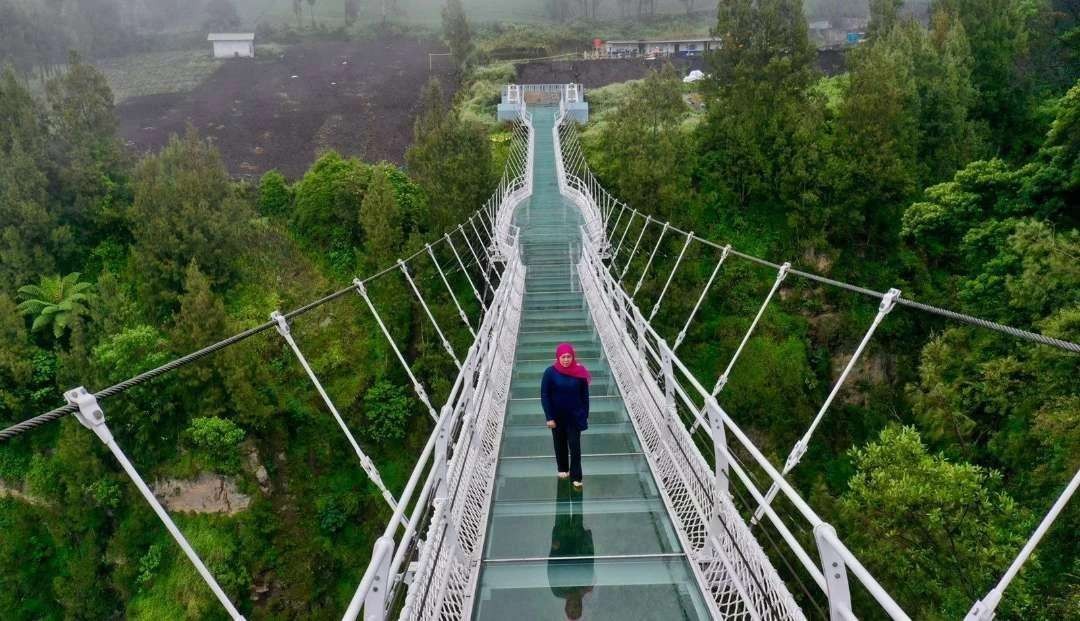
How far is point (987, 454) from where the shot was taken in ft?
27.7

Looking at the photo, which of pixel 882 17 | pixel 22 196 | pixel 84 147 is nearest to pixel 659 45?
pixel 882 17

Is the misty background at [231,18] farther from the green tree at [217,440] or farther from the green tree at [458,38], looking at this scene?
the green tree at [217,440]

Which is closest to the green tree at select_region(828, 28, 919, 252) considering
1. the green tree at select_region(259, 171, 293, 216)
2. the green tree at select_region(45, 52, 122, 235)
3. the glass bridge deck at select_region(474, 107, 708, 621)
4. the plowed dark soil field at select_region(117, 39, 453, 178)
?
the glass bridge deck at select_region(474, 107, 708, 621)

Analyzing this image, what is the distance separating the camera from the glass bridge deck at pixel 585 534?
2.50 metres

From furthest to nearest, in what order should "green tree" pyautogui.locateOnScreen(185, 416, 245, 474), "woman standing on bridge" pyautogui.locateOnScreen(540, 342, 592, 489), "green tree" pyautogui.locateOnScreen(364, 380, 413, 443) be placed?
"green tree" pyautogui.locateOnScreen(364, 380, 413, 443) < "green tree" pyautogui.locateOnScreen(185, 416, 245, 474) < "woman standing on bridge" pyautogui.locateOnScreen(540, 342, 592, 489)

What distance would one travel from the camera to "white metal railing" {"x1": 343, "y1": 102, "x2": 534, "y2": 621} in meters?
1.77

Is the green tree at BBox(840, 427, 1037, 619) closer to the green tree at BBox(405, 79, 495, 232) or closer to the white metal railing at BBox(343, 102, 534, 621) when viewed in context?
the white metal railing at BBox(343, 102, 534, 621)

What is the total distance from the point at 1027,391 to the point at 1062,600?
2427 millimetres

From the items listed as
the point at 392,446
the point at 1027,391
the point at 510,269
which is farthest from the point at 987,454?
the point at 392,446

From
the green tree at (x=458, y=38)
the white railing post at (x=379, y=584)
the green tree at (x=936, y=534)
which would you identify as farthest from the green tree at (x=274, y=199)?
the green tree at (x=458, y=38)

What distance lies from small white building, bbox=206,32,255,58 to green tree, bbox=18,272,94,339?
26.4 m

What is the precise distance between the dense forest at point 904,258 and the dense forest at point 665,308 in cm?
5

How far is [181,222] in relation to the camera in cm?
1190

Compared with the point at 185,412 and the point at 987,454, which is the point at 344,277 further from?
the point at 987,454
